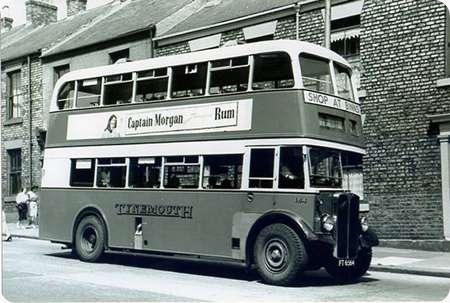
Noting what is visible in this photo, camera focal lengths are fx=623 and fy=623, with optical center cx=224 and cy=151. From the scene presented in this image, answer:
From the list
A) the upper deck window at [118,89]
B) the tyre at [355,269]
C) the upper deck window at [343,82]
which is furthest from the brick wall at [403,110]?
the upper deck window at [118,89]

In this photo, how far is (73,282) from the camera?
9656mm

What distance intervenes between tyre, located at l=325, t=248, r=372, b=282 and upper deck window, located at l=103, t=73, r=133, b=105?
5193mm

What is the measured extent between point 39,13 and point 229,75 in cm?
2074

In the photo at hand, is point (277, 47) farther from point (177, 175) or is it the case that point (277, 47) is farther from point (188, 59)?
point (177, 175)

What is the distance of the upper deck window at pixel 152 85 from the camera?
11898 millimetres

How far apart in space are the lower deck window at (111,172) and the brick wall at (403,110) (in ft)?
20.4

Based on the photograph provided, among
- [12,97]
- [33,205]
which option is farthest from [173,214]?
[12,97]

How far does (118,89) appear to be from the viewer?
12633 mm

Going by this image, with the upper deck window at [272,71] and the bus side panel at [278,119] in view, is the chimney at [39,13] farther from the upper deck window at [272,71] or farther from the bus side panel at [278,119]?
the upper deck window at [272,71]

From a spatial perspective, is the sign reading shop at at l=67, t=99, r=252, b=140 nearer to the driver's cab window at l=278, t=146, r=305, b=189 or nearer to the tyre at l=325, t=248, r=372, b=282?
the driver's cab window at l=278, t=146, r=305, b=189

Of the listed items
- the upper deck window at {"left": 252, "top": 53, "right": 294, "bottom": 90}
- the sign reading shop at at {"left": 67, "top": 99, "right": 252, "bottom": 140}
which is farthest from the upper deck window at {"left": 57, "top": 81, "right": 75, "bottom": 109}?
the upper deck window at {"left": 252, "top": 53, "right": 294, "bottom": 90}

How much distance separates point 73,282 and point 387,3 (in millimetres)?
9936

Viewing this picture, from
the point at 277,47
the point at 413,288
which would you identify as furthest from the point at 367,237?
the point at 277,47

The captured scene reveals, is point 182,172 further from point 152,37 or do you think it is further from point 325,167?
point 152,37
